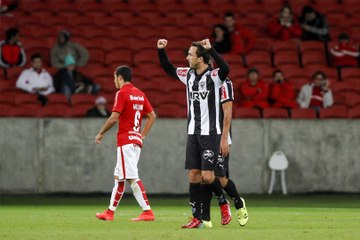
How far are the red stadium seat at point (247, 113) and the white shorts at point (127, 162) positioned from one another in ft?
26.1

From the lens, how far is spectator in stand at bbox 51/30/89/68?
73.5ft

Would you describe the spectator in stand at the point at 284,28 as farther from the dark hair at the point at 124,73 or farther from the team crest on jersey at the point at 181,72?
the team crest on jersey at the point at 181,72

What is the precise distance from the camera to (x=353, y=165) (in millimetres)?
20859

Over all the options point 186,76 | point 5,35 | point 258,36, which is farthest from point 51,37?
point 186,76

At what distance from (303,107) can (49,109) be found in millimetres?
5200

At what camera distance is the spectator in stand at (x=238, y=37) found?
76.1ft

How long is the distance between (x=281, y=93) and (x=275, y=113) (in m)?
0.57

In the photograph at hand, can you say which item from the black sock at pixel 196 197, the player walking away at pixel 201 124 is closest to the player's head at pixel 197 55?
the player walking away at pixel 201 124

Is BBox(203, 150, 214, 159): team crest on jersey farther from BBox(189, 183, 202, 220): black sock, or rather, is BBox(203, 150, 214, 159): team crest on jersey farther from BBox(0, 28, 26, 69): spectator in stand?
BBox(0, 28, 26, 69): spectator in stand

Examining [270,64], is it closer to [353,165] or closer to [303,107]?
[303,107]

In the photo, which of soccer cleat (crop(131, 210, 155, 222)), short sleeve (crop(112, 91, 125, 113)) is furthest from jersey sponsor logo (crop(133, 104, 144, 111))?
soccer cleat (crop(131, 210, 155, 222))

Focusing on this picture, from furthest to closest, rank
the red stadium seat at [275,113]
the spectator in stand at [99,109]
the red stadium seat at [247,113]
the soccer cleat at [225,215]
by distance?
the red stadium seat at [275,113] < the red stadium seat at [247,113] < the spectator in stand at [99,109] < the soccer cleat at [225,215]

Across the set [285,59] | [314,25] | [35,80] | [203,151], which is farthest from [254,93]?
[203,151]

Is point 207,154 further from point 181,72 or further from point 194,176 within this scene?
point 181,72
